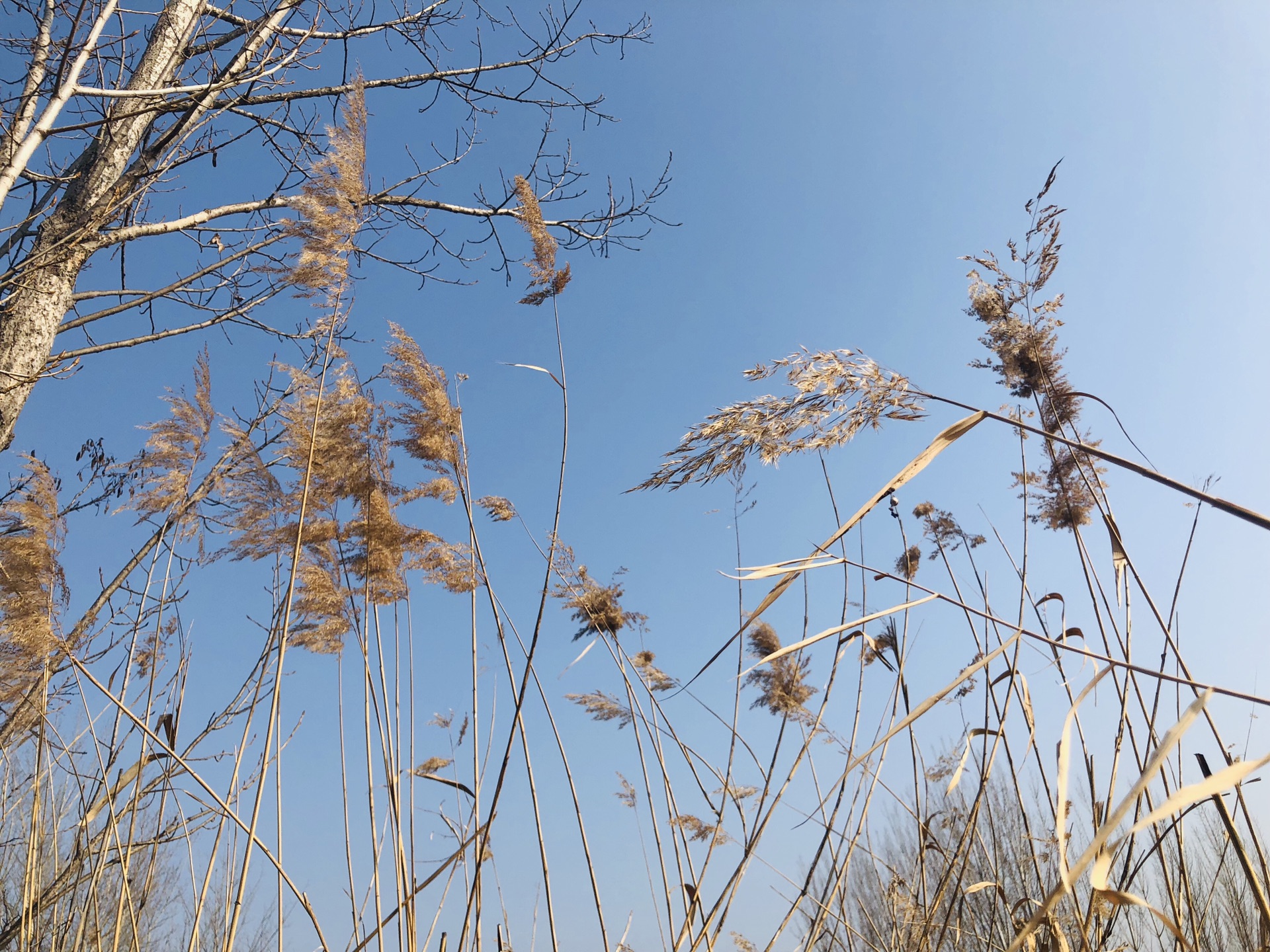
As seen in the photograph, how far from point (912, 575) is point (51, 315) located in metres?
3.40

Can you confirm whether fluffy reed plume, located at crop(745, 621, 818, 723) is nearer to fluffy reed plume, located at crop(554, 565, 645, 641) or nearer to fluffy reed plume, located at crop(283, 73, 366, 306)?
fluffy reed plume, located at crop(554, 565, 645, 641)

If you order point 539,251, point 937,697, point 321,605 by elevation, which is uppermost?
point 539,251

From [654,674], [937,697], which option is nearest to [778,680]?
[654,674]

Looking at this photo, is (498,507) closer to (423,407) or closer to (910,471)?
(423,407)

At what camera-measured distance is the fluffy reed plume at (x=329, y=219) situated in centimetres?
242

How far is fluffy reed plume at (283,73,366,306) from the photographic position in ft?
7.93

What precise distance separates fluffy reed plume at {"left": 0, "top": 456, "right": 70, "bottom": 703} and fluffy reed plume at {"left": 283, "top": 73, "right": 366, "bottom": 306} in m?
1.20

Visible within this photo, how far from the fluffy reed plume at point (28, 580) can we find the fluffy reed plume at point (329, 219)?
120 centimetres

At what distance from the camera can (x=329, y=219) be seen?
244 cm

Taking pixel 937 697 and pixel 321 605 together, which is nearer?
pixel 937 697

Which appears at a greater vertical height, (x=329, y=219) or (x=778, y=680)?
(x=329, y=219)

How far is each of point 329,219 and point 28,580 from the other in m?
1.54

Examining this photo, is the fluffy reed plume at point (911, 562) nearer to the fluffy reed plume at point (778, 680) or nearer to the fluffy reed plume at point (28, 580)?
the fluffy reed plume at point (778, 680)

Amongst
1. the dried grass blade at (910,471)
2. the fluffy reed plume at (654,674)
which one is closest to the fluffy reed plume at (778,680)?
the fluffy reed plume at (654,674)
